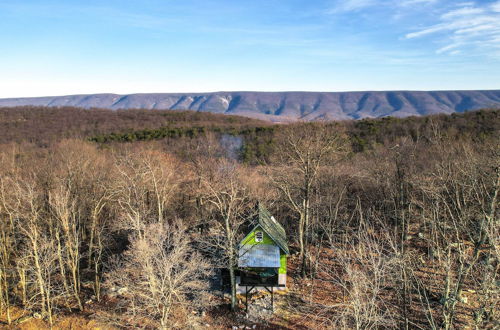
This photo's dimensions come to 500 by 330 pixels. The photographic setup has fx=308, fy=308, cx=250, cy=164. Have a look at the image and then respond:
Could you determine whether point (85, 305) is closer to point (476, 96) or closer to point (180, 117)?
point (180, 117)

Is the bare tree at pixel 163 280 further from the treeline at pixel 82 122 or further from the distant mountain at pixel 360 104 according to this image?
the distant mountain at pixel 360 104

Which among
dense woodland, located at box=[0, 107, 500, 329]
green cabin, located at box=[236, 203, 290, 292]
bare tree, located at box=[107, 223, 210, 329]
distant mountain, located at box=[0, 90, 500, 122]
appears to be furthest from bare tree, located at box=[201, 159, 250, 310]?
distant mountain, located at box=[0, 90, 500, 122]

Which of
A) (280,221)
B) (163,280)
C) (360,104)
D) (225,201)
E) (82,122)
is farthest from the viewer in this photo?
(360,104)

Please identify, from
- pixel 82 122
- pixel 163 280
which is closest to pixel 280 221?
pixel 163 280

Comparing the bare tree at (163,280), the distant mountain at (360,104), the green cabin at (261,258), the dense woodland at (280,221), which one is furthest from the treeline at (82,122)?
the distant mountain at (360,104)

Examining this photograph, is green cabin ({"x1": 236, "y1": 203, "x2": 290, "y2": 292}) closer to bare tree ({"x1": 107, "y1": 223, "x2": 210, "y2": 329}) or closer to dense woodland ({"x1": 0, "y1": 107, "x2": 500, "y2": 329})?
dense woodland ({"x1": 0, "y1": 107, "x2": 500, "y2": 329})

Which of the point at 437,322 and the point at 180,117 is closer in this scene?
the point at 437,322

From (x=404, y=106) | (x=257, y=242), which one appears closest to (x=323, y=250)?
(x=257, y=242)

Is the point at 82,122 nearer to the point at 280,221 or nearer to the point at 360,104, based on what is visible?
the point at 280,221
